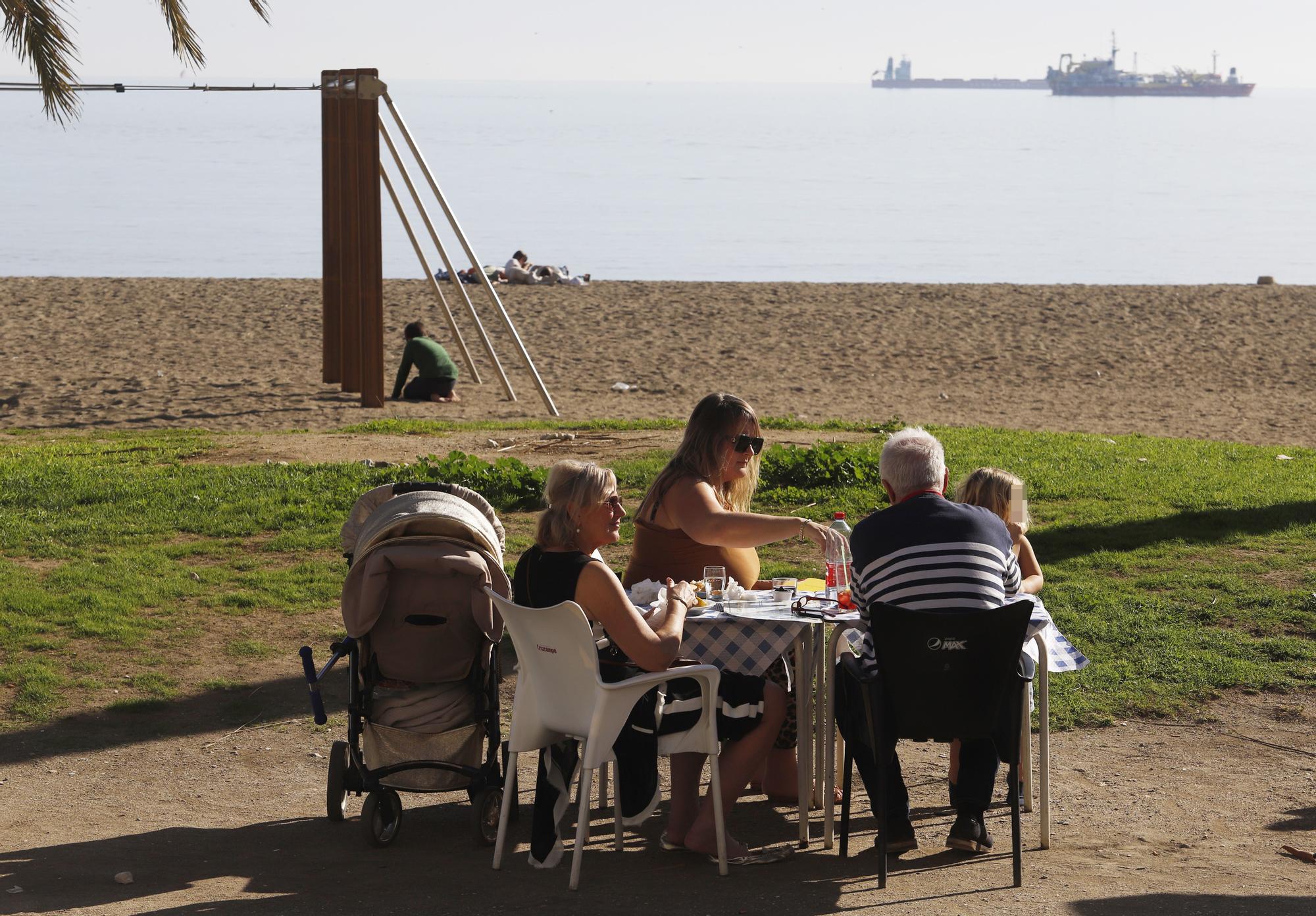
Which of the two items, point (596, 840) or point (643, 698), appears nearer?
point (643, 698)

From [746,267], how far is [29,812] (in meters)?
31.5

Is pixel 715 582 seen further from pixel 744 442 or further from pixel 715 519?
pixel 744 442

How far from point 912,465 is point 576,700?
1239mm

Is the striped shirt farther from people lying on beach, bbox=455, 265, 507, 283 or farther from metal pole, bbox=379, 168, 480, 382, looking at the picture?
people lying on beach, bbox=455, 265, 507, 283

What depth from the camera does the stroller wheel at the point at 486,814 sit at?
478 centimetres

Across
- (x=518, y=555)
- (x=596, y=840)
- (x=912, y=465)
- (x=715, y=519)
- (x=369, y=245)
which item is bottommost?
(x=596, y=840)

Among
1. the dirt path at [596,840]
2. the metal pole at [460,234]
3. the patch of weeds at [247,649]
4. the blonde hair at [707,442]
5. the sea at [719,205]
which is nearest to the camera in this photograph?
the dirt path at [596,840]

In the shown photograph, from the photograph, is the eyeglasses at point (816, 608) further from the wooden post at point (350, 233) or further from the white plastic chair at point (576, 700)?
the wooden post at point (350, 233)

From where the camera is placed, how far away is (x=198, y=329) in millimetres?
20078

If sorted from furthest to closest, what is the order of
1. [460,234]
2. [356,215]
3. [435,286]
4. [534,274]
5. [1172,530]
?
[534,274] → [435,286] → [460,234] → [356,215] → [1172,530]

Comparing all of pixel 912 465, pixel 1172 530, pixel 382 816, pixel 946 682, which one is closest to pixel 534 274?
pixel 1172 530

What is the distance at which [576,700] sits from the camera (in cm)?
444

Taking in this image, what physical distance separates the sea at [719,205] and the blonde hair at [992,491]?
20.1m

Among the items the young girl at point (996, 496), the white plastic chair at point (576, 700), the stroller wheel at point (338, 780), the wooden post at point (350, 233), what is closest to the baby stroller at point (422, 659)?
the stroller wheel at point (338, 780)
